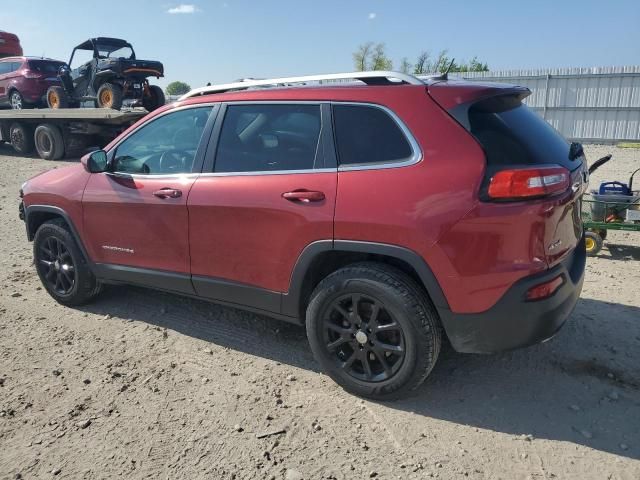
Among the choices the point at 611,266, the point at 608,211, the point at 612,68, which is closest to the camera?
the point at 611,266

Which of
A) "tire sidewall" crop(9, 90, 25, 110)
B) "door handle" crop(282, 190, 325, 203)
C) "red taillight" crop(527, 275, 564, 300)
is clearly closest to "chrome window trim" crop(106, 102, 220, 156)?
"door handle" crop(282, 190, 325, 203)

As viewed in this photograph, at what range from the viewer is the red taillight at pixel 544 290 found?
2580 millimetres

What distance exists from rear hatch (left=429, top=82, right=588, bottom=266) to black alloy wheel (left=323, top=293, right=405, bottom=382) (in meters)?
0.89

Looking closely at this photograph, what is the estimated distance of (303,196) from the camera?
3012 mm

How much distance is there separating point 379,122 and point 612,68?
20704mm

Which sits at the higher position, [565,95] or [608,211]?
[565,95]

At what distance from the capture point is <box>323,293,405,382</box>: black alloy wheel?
294cm

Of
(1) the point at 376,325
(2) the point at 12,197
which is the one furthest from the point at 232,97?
(2) the point at 12,197

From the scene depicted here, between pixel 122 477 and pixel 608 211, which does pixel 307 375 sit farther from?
pixel 608 211

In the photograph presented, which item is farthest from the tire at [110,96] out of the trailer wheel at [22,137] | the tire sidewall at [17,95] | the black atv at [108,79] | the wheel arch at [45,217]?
the wheel arch at [45,217]

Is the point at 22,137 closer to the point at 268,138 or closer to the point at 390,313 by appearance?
the point at 268,138

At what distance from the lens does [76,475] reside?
253 cm

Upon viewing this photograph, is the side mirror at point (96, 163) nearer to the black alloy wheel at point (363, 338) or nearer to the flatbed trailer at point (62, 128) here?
the black alloy wheel at point (363, 338)

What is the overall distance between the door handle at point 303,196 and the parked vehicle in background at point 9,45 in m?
23.5
